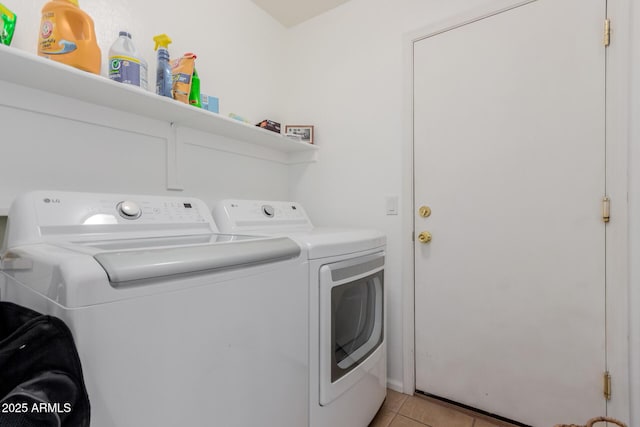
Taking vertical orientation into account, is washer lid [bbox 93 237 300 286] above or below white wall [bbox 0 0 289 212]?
below

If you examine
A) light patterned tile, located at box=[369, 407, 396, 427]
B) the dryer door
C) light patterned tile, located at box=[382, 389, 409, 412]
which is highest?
the dryer door

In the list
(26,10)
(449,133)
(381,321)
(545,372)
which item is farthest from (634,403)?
(26,10)

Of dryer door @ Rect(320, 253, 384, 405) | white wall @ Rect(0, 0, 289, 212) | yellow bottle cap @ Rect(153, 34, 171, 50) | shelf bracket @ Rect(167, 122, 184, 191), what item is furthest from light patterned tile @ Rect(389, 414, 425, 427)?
yellow bottle cap @ Rect(153, 34, 171, 50)

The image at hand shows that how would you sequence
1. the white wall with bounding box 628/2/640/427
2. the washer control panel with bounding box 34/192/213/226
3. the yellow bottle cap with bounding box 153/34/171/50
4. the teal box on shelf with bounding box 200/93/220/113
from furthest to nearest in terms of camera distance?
the teal box on shelf with bounding box 200/93/220/113, the yellow bottle cap with bounding box 153/34/171/50, the white wall with bounding box 628/2/640/427, the washer control panel with bounding box 34/192/213/226

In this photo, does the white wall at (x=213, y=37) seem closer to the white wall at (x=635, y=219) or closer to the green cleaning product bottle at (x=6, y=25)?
the green cleaning product bottle at (x=6, y=25)

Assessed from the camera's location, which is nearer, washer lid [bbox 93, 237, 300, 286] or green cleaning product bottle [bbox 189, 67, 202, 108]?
washer lid [bbox 93, 237, 300, 286]

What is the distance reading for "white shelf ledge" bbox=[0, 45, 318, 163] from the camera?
3.27ft

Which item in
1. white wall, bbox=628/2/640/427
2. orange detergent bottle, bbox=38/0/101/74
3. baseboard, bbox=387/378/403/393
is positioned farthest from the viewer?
baseboard, bbox=387/378/403/393

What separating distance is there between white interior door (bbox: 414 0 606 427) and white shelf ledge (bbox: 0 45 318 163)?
1111 mm

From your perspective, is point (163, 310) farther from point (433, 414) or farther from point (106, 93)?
point (433, 414)

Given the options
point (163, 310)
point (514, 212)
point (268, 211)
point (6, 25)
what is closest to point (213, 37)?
point (6, 25)

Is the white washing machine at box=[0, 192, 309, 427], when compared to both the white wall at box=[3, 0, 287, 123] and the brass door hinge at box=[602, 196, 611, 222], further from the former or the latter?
the brass door hinge at box=[602, 196, 611, 222]

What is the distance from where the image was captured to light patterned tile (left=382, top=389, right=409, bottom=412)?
1.66 meters

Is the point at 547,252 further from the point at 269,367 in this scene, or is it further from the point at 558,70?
the point at 269,367
